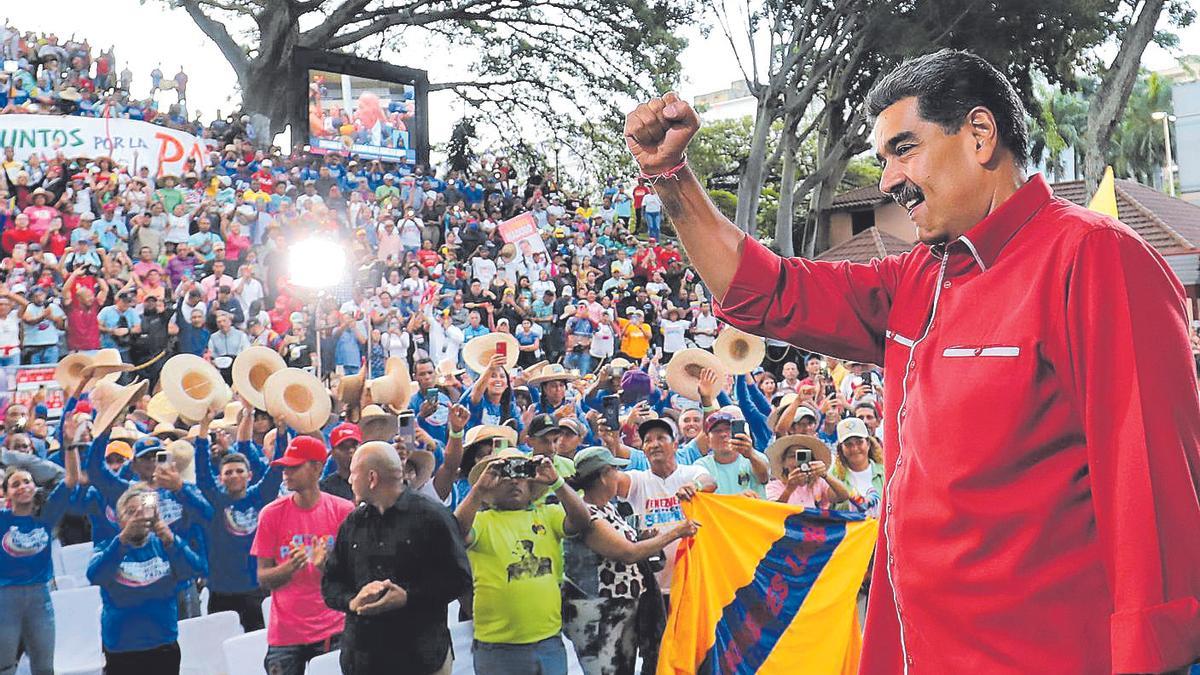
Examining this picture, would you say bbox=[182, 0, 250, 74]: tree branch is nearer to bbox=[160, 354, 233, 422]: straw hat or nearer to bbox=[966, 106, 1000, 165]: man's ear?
bbox=[160, 354, 233, 422]: straw hat

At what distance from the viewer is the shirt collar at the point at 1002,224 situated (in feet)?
5.44

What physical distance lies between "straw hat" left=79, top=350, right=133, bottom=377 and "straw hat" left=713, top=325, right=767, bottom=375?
4965mm

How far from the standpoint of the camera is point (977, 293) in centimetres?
165

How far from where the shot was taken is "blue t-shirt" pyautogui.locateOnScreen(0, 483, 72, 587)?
635cm

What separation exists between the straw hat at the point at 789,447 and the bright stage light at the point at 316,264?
33.5ft

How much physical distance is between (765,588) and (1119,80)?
16991mm

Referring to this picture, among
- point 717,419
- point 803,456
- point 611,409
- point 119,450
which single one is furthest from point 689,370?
point 119,450

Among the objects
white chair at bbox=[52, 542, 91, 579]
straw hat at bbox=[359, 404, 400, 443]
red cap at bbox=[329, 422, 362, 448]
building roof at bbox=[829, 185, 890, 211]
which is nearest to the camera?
red cap at bbox=[329, 422, 362, 448]

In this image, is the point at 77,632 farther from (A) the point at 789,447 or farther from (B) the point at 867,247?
(B) the point at 867,247

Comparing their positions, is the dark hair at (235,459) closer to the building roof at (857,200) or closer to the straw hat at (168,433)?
the straw hat at (168,433)

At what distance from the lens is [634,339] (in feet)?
57.1

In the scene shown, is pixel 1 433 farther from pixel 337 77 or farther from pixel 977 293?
pixel 337 77

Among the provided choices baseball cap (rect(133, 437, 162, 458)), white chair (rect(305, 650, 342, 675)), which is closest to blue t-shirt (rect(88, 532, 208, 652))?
baseball cap (rect(133, 437, 162, 458))

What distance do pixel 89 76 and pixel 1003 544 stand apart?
73.9ft
